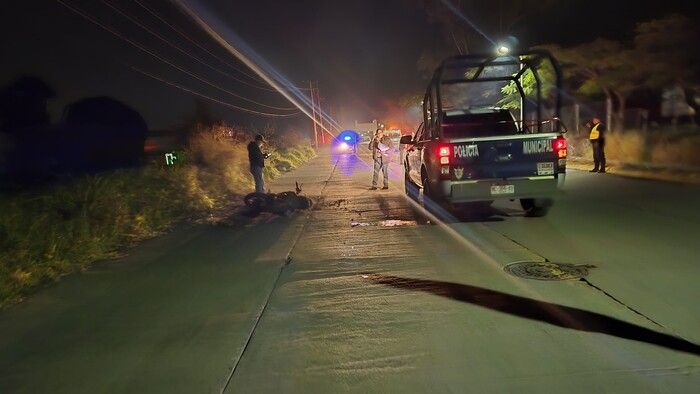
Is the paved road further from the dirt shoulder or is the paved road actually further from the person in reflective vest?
the person in reflective vest

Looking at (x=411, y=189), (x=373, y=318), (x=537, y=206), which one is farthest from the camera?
(x=411, y=189)

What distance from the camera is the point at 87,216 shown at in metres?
9.30

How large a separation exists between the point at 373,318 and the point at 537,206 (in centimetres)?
630

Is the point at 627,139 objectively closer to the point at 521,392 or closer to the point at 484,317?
the point at 484,317

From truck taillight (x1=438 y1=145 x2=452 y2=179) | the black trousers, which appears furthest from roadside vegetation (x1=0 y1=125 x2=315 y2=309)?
the black trousers

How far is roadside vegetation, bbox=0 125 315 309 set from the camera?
7.29m

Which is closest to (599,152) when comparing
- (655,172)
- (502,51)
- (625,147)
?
(655,172)

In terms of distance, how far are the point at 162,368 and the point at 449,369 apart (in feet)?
7.14

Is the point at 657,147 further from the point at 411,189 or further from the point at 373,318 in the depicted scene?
the point at 373,318

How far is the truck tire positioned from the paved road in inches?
43.2

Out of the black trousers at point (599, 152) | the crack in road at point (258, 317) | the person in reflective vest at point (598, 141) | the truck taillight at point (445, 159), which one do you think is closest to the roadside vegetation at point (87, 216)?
the crack in road at point (258, 317)

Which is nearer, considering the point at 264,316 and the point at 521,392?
the point at 521,392

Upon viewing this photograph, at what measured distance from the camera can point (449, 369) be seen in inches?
170

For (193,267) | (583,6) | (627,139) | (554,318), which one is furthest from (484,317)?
(583,6)
